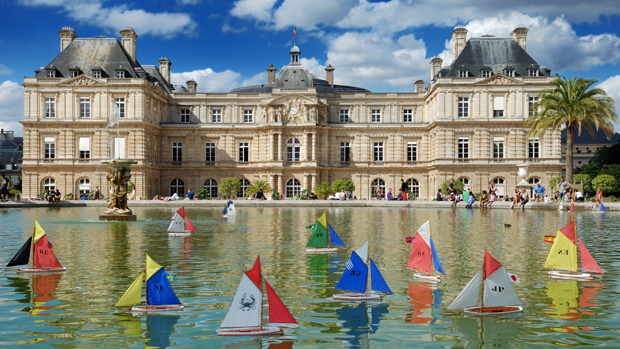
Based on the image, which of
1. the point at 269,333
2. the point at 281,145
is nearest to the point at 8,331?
the point at 269,333

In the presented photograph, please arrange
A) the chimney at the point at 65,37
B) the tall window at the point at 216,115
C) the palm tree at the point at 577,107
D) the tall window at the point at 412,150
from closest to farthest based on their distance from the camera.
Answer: the palm tree at the point at 577,107, the chimney at the point at 65,37, the tall window at the point at 412,150, the tall window at the point at 216,115

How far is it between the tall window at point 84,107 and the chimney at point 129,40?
8.08 metres

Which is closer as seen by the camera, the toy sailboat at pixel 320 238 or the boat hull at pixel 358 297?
the boat hull at pixel 358 297

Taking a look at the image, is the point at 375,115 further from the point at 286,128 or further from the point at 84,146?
the point at 84,146

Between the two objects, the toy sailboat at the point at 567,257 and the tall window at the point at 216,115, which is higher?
the tall window at the point at 216,115

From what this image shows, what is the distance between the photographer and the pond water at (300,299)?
24.4 feet

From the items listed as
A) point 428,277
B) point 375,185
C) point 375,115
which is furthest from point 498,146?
point 428,277

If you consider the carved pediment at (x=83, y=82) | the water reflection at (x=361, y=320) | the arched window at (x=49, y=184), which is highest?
the carved pediment at (x=83, y=82)

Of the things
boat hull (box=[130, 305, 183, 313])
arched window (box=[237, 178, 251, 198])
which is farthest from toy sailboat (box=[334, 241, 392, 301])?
Answer: arched window (box=[237, 178, 251, 198])

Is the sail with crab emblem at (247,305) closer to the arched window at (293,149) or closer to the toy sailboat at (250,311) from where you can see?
the toy sailboat at (250,311)

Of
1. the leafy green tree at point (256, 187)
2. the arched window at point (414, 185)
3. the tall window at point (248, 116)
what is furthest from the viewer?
the tall window at point (248, 116)

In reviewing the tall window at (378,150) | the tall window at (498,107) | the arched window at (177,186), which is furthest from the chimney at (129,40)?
the tall window at (498,107)

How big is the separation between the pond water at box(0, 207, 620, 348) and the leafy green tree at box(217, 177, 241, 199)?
37762 mm

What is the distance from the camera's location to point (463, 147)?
5638 centimetres
